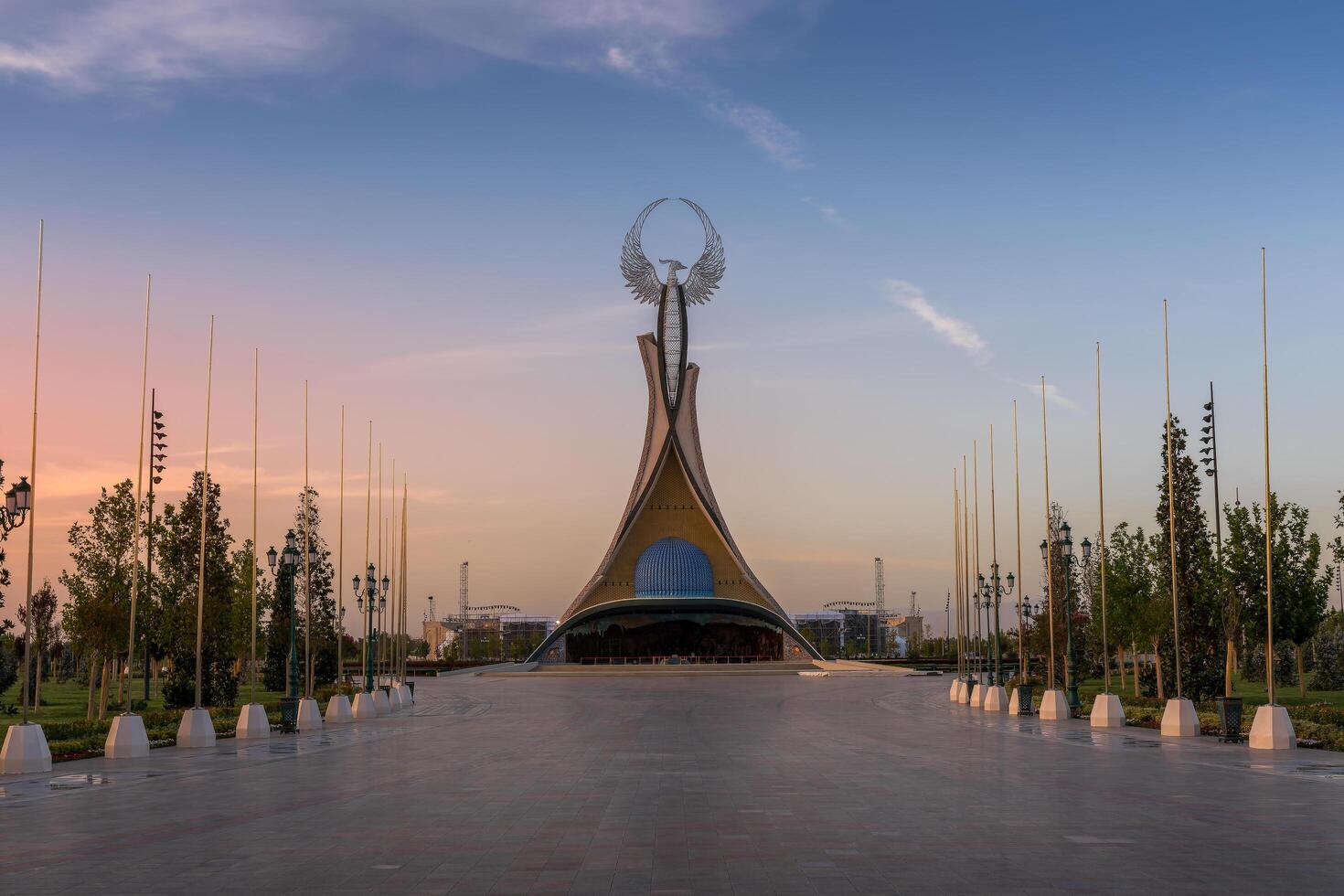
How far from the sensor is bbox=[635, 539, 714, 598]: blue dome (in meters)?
94.2

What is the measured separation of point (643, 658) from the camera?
9438 centimetres

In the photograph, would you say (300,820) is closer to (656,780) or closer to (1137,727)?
(656,780)

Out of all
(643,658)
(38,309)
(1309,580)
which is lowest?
(643,658)

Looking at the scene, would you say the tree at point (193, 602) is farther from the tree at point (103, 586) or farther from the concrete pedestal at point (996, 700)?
the concrete pedestal at point (996, 700)

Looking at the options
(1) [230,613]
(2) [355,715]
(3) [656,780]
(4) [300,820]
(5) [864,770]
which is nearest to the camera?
(4) [300,820]

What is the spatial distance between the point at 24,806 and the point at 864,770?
10723 mm

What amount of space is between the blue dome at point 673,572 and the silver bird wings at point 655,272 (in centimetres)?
2022

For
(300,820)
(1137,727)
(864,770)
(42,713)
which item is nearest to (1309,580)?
(1137,727)

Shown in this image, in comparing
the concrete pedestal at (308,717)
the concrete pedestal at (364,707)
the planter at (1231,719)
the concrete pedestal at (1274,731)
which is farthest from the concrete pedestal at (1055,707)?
the concrete pedestal at (364,707)

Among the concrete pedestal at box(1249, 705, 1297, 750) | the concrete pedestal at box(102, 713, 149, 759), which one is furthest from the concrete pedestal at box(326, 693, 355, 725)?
the concrete pedestal at box(1249, 705, 1297, 750)

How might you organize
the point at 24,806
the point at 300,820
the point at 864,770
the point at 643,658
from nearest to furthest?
the point at 300,820 < the point at 24,806 < the point at 864,770 < the point at 643,658

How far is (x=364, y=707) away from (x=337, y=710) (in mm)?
1804

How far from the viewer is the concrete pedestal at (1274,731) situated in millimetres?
20172

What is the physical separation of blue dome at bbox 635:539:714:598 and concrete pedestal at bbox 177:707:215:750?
7021cm
